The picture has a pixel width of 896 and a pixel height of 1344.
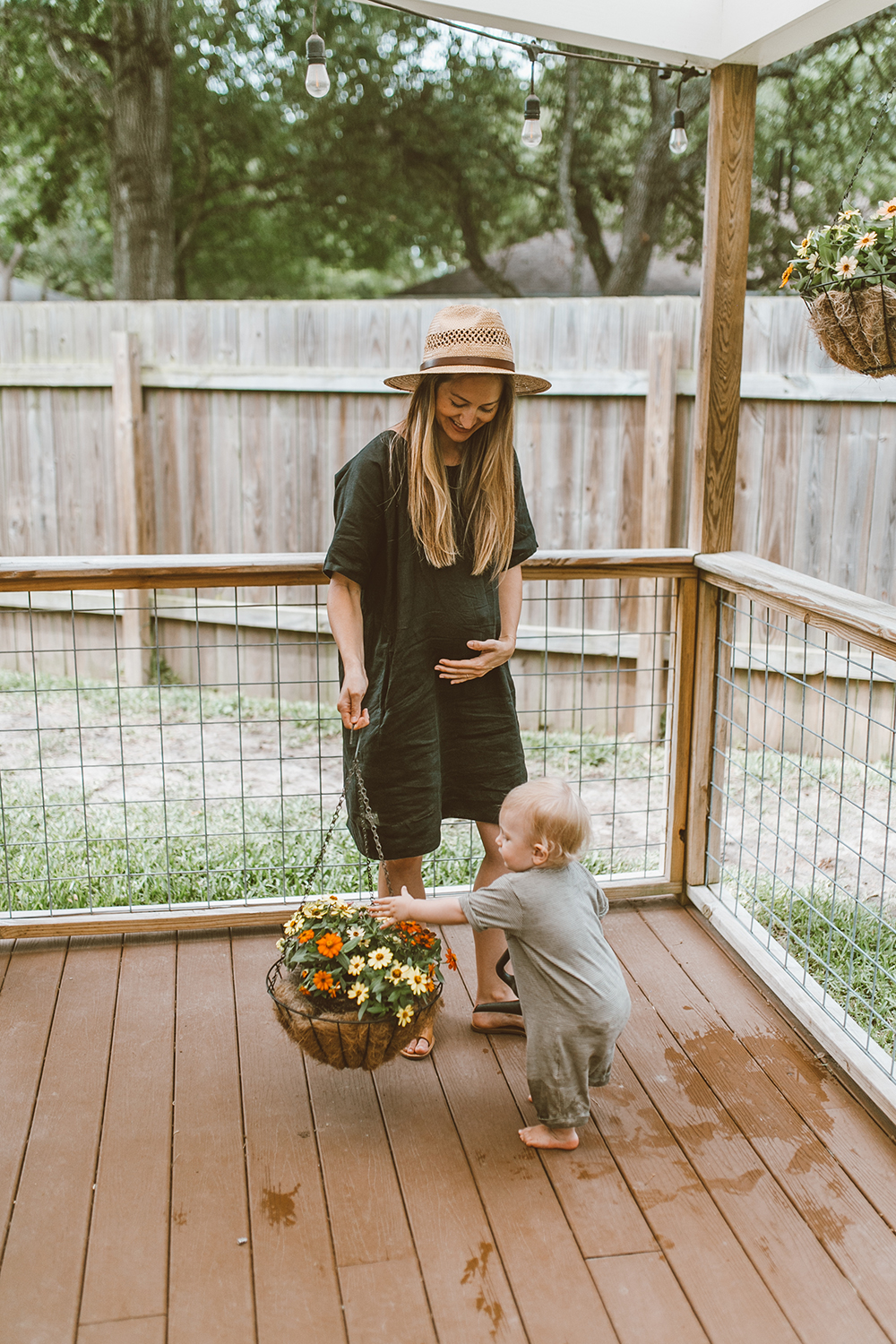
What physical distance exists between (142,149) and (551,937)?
6986 mm

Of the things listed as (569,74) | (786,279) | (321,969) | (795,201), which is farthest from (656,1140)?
(569,74)

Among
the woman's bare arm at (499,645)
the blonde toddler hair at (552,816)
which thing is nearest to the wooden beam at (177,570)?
the woman's bare arm at (499,645)

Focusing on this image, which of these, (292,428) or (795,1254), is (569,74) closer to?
(292,428)

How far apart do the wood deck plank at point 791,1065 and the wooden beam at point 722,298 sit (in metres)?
1.04

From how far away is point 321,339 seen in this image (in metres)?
4.85

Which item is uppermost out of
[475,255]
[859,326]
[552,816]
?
[475,255]

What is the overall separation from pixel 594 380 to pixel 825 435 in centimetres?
93

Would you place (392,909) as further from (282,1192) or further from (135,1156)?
(135,1156)

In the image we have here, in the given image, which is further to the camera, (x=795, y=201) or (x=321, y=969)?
(x=795, y=201)

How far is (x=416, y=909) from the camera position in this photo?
202 centimetres

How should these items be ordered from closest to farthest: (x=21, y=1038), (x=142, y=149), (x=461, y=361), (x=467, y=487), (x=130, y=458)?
(x=461, y=361)
(x=467, y=487)
(x=21, y=1038)
(x=130, y=458)
(x=142, y=149)

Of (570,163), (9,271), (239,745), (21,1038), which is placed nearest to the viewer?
(21,1038)

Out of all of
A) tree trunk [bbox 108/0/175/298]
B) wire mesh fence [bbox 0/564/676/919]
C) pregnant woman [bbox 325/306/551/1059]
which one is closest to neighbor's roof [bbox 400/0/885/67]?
pregnant woman [bbox 325/306/551/1059]

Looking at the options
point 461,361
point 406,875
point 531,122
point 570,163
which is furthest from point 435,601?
point 570,163
